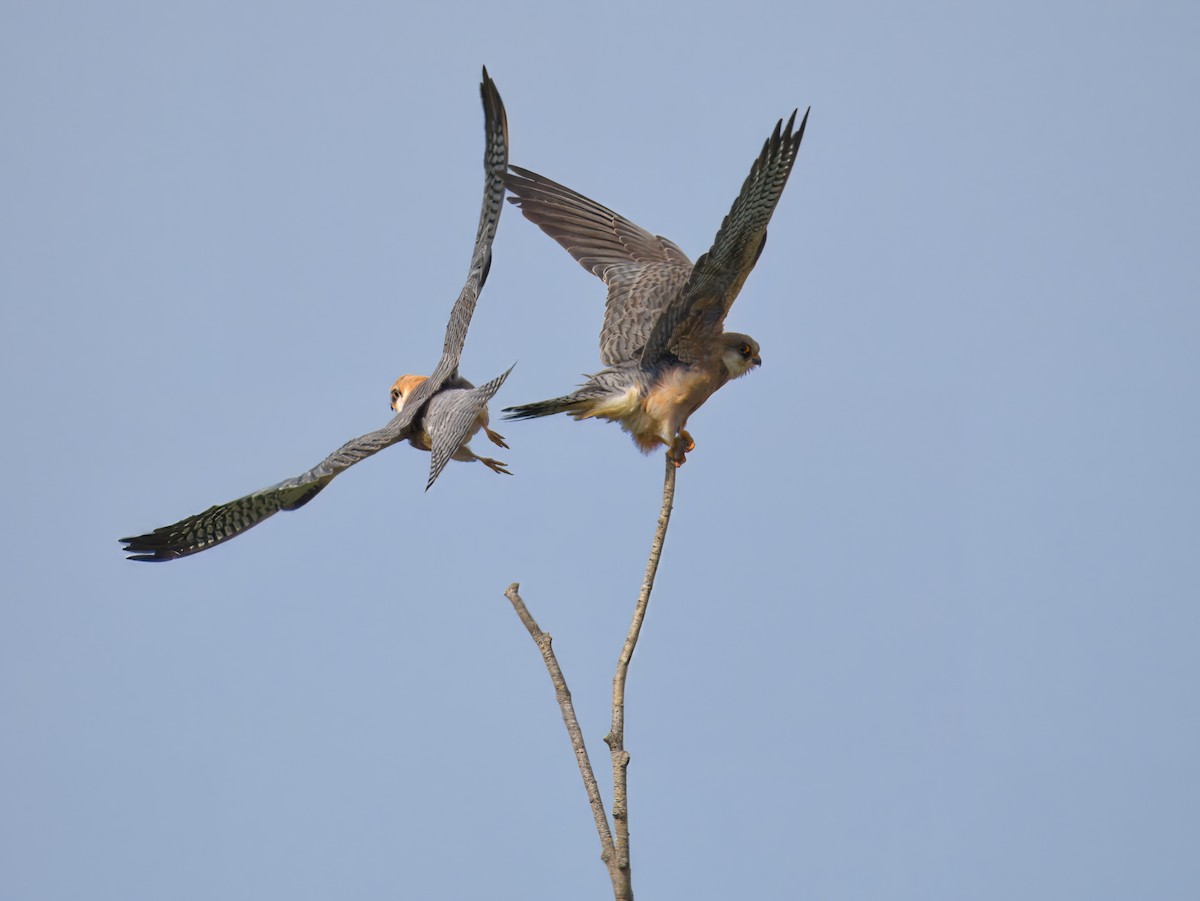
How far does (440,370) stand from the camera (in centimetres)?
566

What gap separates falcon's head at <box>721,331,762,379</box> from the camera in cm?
565

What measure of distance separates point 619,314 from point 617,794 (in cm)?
263

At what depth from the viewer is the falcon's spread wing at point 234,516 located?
4922 millimetres

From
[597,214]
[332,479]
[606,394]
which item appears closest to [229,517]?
[332,479]

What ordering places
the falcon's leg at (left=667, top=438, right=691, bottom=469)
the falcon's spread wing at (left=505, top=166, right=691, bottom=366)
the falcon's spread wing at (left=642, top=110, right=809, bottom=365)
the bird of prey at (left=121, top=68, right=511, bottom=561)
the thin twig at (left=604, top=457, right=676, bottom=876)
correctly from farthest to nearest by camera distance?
the falcon's spread wing at (left=505, top=166, right=691, bottom=366) → the falcon's leg at (left=667, top=438, right=691, bottom=469) → the bird of prey at (left=121, top=68, right=511, bottom=561) → the falcon's spread wing at (left=642, top=110, right=809, bottom=365) → the thin twig at (left=604, top=457, right=676, bottom=876)

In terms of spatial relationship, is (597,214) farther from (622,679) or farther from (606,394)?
(622,679)

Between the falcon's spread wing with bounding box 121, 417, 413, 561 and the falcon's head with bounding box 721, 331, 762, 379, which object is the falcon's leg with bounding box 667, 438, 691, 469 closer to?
the falcon's head with bounding box 721, 331, 762, 379

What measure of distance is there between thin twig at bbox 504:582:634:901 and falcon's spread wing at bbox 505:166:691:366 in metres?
1.84

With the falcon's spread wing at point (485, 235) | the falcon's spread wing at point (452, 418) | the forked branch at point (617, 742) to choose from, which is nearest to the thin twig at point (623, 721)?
the forked branch at point (617, 742)

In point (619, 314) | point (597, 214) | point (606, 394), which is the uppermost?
point (597, 214)

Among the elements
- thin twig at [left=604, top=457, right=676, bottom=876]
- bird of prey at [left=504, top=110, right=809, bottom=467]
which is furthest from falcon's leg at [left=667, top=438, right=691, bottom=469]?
thin twig at [left=604, top=457, right=676, bottom=876]

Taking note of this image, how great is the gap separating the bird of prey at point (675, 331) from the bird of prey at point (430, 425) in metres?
0.27

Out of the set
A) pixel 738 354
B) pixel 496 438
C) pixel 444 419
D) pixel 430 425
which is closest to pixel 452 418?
pixel 444 419

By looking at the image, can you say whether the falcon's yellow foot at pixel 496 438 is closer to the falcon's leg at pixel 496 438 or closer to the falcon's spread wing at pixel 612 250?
the falcon's leg at pixel 496 438
